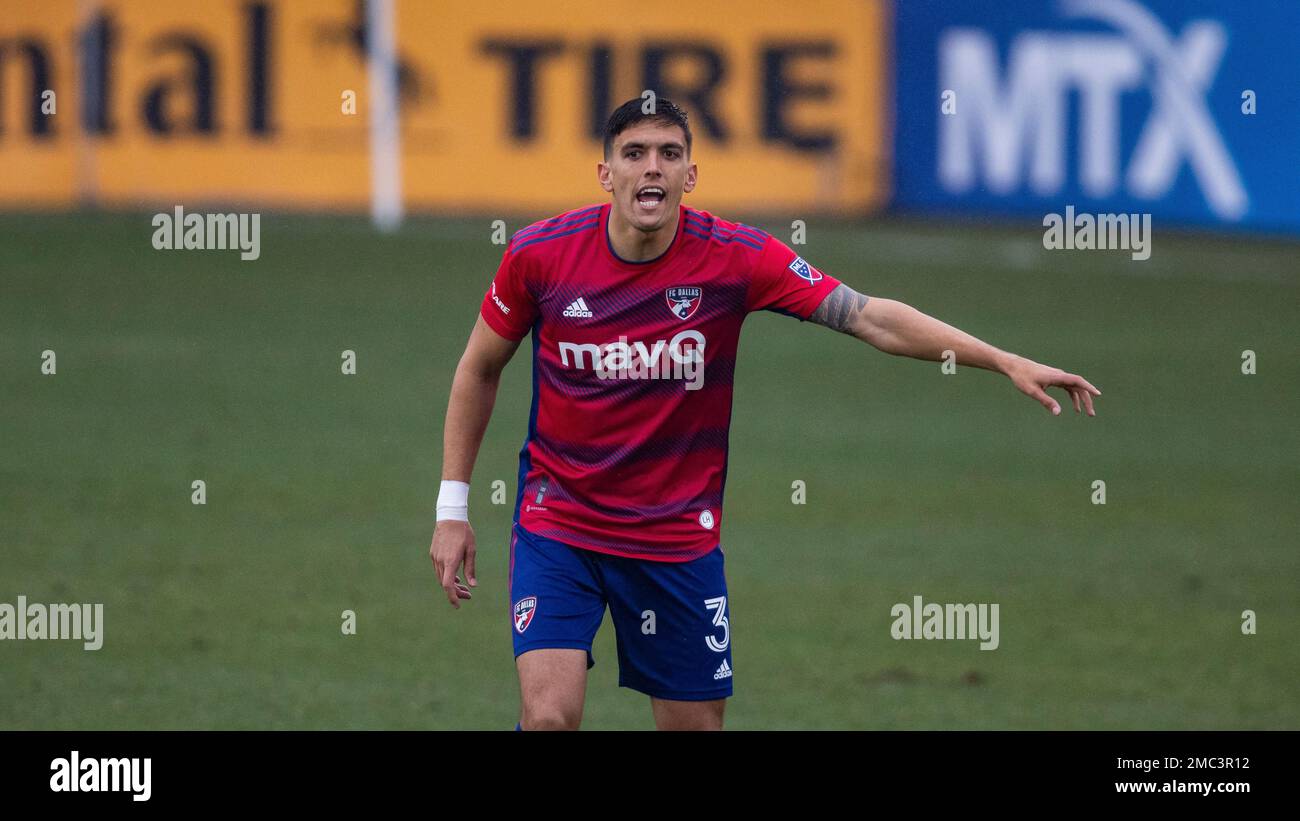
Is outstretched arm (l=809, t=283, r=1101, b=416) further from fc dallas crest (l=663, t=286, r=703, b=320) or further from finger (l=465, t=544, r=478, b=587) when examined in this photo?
finger (l=465, t=544, r=478, b=587)

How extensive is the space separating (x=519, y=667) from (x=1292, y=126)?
20.2 m

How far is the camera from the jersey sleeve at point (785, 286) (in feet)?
21.9

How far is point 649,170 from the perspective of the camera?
21.0 ft

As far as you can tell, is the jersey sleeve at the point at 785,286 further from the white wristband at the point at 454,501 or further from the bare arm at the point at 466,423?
the white wristband at the point at 454,501

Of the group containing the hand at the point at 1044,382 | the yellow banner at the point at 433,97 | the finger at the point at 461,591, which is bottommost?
the finger at the point at 461,591

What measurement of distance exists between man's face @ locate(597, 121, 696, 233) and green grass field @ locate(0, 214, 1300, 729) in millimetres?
2813

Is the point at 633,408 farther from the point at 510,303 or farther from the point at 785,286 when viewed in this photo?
the point at 785,286

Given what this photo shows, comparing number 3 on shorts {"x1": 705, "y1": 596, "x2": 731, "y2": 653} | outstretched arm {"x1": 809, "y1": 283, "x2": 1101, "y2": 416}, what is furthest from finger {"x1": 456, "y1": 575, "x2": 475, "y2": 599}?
outstretched arm {"x1": 809, "y1": 283, "x2": 1101, "y2": 416}

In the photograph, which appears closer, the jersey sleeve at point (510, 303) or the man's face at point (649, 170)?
the man's face at point (649, 170)

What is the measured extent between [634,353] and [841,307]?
678 millimetres

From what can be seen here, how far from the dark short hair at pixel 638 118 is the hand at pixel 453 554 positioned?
4.24 ft

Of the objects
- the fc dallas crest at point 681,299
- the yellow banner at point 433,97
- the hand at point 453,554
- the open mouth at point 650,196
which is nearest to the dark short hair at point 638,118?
the open mouth at point 650,196

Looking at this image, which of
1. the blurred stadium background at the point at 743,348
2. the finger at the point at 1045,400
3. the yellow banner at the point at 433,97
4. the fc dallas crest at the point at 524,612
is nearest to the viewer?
the finger at the point at 1045,400

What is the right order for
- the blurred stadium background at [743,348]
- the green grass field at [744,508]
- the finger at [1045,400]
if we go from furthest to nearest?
the blurred stadium background at [743,348] < the green grass field at [744,508] < the finger at [1045,400]
